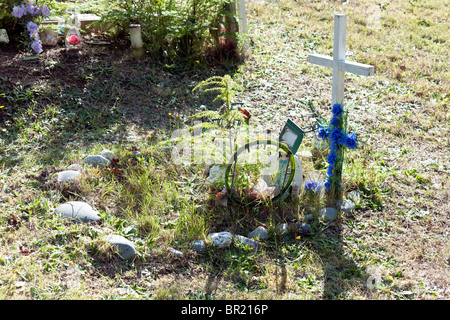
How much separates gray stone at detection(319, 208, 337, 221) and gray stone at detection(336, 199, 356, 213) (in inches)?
3.0

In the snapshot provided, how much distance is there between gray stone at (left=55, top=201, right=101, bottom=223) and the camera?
320 cm

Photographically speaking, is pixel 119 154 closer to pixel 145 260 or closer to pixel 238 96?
pixel 145 260

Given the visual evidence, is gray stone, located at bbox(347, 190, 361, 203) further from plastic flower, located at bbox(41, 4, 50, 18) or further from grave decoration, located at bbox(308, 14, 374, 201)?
plastic flower, located at bbox(41, 4, 50, 18)

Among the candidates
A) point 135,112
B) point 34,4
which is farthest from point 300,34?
point 34,4

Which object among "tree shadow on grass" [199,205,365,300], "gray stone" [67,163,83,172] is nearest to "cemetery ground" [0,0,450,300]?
"tree shadow on grass" [199,205,365,300]

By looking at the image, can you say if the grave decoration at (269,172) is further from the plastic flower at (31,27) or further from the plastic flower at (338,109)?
the plastic flower at (31,27)

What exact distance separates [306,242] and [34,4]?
4.50 m

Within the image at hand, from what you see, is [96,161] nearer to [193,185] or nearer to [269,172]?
[193,185]

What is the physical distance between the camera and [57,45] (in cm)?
570

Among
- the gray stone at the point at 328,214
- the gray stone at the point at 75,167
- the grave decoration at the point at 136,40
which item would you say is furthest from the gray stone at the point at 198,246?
the grave decoration at the point at 136,40

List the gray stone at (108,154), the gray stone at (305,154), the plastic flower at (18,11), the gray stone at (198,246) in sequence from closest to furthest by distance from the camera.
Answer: the gray stone at (198,246)
the gray stone at (108,154)
the gray stone at (305,154)
the plastic flower at (18,11)

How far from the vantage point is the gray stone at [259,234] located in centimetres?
327

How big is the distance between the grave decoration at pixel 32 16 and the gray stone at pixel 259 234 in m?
3.78

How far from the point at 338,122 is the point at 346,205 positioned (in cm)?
70
